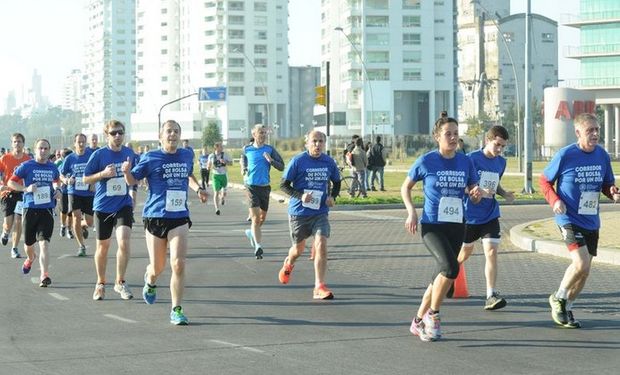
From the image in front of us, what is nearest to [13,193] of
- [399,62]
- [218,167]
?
[218,167]

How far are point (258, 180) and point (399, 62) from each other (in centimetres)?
10997

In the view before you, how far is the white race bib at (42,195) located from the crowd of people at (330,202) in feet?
0.05

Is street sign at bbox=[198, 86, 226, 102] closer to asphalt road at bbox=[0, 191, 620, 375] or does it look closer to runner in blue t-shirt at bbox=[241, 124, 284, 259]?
runner in blue t-shirt at bbox=[241, 124, 284, 259]

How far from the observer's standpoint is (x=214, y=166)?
30.5 metres

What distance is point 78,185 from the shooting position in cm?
1789

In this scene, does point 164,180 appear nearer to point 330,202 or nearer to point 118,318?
point 118,318

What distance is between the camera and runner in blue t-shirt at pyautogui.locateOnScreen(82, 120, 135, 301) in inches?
492

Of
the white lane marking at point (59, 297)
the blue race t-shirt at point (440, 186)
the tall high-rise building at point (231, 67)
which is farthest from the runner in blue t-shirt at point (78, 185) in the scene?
the tall high-rise building at point (231, 67)

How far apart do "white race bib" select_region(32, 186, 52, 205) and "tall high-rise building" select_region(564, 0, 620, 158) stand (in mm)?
78739

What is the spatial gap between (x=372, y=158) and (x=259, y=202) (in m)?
21.1

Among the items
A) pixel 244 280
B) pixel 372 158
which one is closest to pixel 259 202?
pixel 244 280

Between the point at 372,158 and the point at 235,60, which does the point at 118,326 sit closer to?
the point at 372,158

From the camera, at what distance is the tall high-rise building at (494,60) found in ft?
478

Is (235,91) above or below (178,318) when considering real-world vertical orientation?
above
